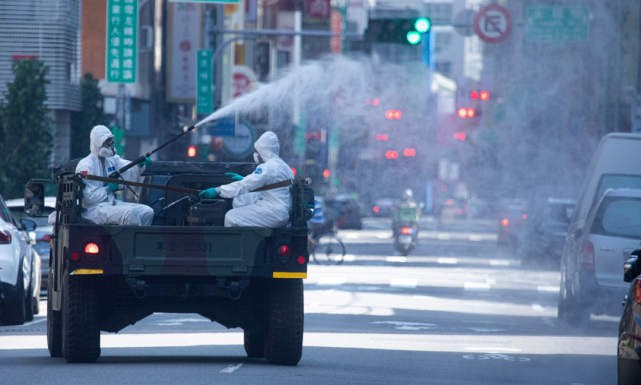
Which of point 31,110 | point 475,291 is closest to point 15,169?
point 31,110

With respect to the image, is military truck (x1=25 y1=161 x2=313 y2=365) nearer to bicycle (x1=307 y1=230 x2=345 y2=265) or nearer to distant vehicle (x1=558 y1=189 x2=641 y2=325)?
distant vehicle (x1=558 y1=189 x2=641 y2=325)

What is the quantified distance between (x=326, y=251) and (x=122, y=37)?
7.84 meters

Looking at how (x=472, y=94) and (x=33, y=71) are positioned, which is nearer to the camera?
(x=33, y=71)

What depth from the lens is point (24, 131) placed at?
2498 cm

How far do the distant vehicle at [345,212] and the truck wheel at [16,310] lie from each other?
141 feet

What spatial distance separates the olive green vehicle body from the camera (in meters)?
10.4

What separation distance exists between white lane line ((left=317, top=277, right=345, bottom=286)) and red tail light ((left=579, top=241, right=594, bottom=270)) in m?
8.39

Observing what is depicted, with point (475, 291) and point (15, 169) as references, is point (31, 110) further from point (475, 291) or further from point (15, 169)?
point (475, 291)

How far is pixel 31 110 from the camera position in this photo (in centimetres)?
2503

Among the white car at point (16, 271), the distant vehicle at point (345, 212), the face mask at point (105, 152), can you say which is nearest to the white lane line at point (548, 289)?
the white car at point (16, 271)

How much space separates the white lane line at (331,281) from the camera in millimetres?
23978

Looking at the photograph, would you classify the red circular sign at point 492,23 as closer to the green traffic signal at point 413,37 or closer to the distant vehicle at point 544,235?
the distant vehicle at point 544,235

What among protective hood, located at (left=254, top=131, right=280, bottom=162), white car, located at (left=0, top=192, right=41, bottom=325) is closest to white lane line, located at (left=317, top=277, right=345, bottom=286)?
white car, located at (left=0, top=192, right=41, bottom=325)

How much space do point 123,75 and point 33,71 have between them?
21.6 feet
